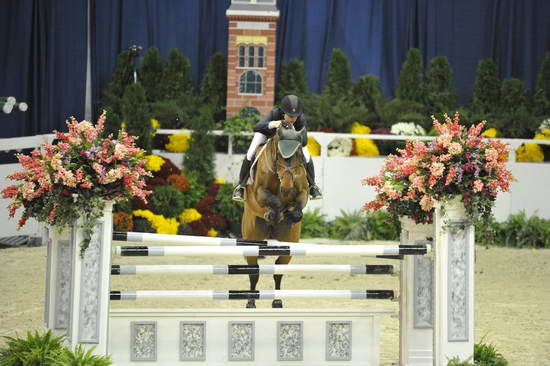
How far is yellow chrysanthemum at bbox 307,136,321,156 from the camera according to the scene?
12.1 m

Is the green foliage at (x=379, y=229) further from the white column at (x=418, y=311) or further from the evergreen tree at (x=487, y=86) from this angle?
the white column at (x=418, y=311)

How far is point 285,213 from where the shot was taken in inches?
250

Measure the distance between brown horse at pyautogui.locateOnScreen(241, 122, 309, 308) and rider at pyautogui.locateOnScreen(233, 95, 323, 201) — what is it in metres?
0.18

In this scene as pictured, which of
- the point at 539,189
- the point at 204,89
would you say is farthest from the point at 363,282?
the point at 204,89

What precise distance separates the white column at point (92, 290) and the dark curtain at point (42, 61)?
7.58m

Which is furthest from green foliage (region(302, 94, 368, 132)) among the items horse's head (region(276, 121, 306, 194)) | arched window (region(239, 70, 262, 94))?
horse's head (region(276, 121, 306, 194))

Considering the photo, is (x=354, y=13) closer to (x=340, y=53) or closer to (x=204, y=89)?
(x=340, y=53)

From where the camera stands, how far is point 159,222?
1078cm

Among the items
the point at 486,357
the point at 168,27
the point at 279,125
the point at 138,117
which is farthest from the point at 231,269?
the point at 168,27

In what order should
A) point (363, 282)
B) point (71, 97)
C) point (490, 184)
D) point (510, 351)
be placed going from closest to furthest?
point (490, 184) → point (510, 351) → point (363, 282) → point (71, 97)

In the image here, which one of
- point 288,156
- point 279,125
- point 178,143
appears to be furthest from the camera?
point 178,143

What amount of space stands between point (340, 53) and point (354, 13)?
0.83 meters

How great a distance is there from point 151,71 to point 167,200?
3433mm

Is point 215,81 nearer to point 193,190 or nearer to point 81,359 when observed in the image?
point 193,190
